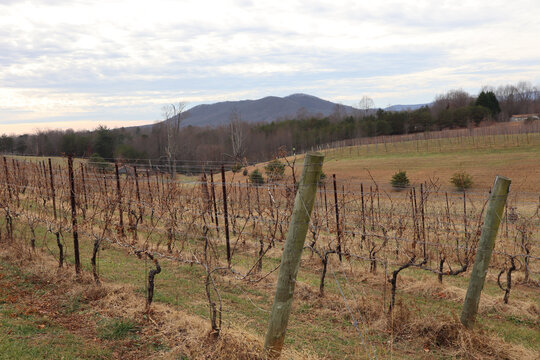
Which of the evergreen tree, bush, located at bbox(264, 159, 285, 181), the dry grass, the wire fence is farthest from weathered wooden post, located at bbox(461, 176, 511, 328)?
the evergreen tree

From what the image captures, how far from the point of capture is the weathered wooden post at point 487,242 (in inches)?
145

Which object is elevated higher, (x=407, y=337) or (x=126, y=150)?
(x=126, y=150)

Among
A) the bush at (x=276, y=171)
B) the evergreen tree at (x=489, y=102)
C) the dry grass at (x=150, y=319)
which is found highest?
the evergreen tree at (x=489, y=102)

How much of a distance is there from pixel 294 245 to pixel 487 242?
6.39 feet

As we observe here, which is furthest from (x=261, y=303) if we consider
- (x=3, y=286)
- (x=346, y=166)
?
(x=346, y=166)

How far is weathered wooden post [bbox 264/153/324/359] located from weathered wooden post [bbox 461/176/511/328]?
5.91 ft

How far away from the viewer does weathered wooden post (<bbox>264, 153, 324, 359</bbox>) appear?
3.03 metres

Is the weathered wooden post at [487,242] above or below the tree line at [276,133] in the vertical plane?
below

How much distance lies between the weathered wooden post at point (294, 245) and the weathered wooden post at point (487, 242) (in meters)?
1.80

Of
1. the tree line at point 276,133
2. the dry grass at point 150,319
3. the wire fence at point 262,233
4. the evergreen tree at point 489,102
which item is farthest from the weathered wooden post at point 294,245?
the evergreen tree at point 489,102

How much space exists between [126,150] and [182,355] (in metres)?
37.5

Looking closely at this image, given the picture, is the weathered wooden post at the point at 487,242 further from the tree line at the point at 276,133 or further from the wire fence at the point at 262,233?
the tree line at the point at 276,133

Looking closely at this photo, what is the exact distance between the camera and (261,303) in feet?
19.2

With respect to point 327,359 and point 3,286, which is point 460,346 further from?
point 3,286
